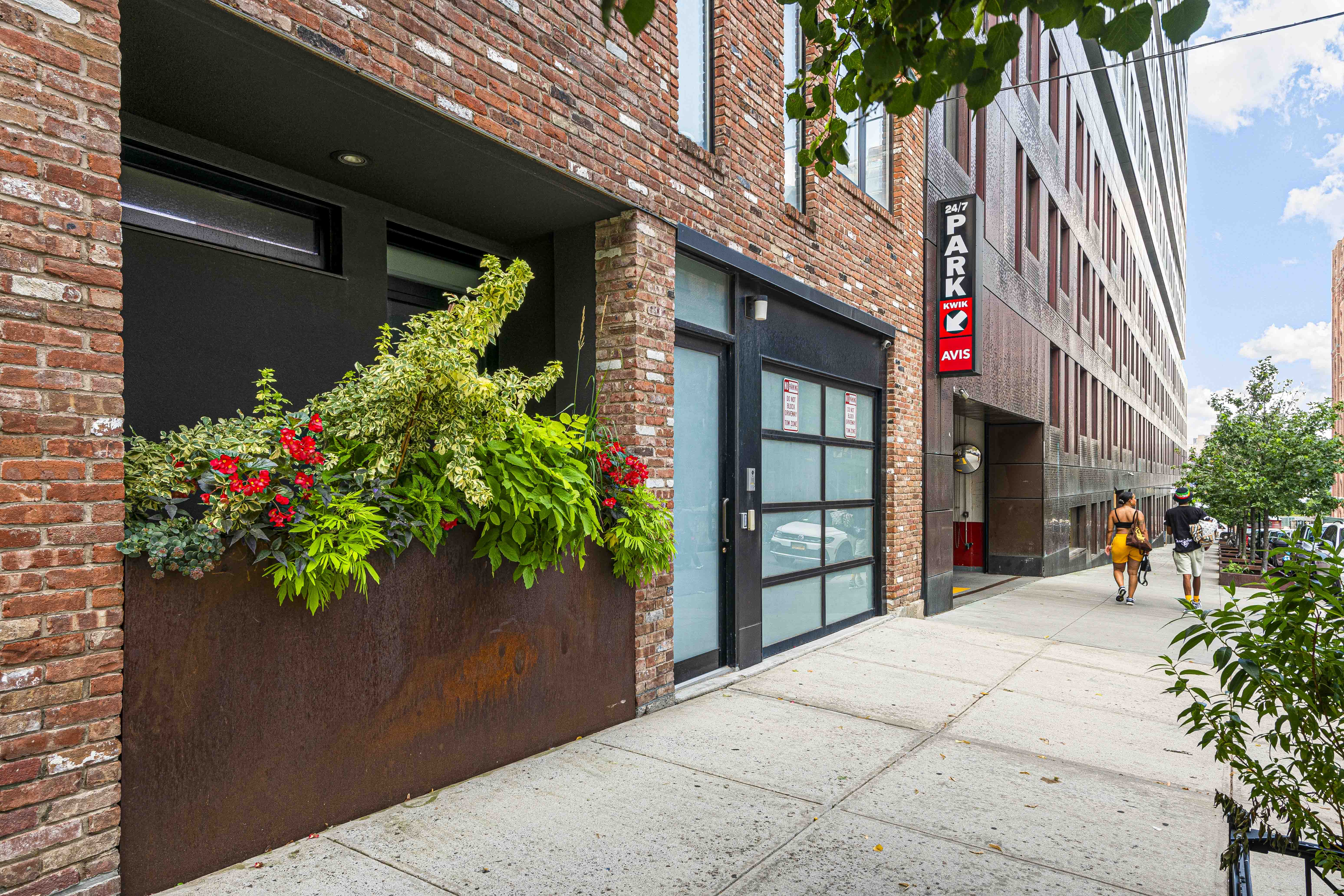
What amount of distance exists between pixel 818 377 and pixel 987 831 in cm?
501

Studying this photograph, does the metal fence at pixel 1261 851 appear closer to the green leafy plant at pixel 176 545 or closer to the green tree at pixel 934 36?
the green tree at pixel 934 36

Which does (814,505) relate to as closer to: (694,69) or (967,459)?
(694,69)

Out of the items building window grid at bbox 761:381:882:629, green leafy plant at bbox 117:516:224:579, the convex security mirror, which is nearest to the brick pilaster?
building window grid at bbox 761:381:882:629

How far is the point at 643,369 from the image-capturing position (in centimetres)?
550

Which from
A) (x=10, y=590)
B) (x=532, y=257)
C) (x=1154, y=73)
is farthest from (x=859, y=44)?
(x=1154, y=73)

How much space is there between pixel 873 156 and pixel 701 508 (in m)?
5.46

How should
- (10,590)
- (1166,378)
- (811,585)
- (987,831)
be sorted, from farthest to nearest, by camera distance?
(1166,378), (811,585), (987,831), (10,590)

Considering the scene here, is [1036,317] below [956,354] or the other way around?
the other way around

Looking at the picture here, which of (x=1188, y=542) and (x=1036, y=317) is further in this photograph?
(x=1036, y=317)

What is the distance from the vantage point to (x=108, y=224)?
9.59 ft

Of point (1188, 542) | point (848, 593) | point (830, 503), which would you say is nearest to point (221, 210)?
point (830, 503)

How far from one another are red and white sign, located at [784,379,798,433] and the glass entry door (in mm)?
1093

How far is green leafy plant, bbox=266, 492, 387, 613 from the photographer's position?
3.28 metres

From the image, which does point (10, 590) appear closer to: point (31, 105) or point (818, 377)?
point (31, 105)
